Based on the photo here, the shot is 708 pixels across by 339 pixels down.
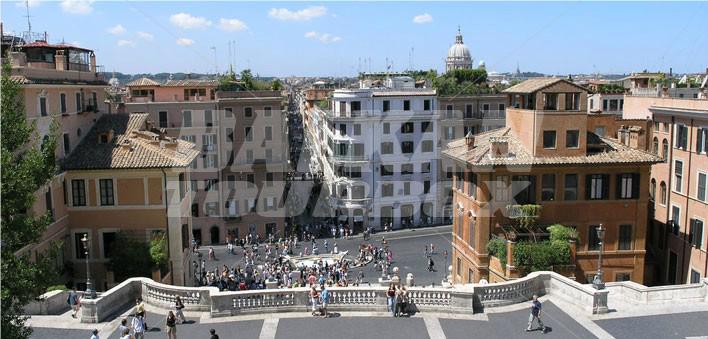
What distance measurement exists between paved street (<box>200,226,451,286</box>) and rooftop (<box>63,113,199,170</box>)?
1979cm

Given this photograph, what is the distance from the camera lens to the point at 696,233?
129ft

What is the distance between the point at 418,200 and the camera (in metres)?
74.1

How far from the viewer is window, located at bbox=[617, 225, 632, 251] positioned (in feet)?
121

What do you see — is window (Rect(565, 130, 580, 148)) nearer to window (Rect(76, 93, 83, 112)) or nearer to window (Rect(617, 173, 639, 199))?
window (Rect(617, 173, 639, 199))

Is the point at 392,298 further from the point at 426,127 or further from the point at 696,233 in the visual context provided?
the point at 426,127

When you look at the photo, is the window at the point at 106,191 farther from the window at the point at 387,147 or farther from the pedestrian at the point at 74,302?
the window at the point at 387,147

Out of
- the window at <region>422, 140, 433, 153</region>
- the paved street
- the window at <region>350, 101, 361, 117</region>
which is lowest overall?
the paved street

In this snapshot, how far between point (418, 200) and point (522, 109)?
122ft

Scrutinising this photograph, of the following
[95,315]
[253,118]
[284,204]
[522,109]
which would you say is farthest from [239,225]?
[95,315]

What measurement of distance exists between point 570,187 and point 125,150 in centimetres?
2429

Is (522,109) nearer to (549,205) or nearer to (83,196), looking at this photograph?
(549,205)

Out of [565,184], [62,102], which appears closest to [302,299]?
[565,184]

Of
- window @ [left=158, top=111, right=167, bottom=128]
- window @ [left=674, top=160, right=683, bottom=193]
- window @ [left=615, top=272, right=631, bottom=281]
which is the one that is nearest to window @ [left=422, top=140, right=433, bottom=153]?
window @ [left=158, top=111, right=167, bottom=128]

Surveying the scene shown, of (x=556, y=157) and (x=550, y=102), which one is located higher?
(x=550, y=102)
